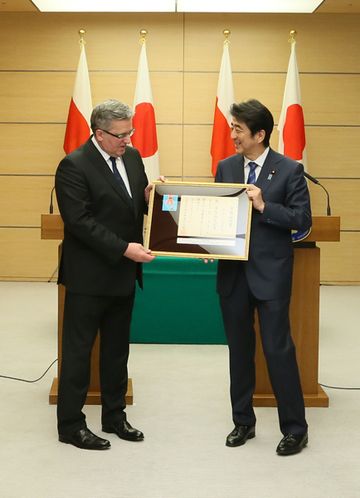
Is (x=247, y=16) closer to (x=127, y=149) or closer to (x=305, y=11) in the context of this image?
(x=305, y=11)

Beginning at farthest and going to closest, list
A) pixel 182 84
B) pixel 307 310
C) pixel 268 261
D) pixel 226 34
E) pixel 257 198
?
pixel 182 84 < pixel 226 34 < pixel 307 310 < pixel 268 261 < pixel 257 198

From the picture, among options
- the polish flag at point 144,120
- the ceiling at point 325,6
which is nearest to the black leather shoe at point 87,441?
the polish flag at point 144,120

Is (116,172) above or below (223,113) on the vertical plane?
below

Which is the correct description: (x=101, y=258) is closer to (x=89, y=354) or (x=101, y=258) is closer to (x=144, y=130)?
(x=89, y=354)

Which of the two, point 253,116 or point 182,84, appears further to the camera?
point 182,84

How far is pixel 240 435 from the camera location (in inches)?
145

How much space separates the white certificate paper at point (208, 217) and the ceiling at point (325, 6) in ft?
15.9

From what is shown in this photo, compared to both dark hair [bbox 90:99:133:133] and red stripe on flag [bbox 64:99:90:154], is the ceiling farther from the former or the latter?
dark hair [bbox 90:99:133:133]

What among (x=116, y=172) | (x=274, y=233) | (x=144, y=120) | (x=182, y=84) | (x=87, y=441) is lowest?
(x=87, y=441)

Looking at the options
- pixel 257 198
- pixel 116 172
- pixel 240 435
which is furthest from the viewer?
pixel 240 435

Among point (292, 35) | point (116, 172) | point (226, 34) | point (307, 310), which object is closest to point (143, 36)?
point (226, 34)

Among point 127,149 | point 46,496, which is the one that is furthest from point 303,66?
point 46,496

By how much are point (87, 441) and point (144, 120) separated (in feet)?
15.7

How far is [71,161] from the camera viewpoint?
3.45 metres
